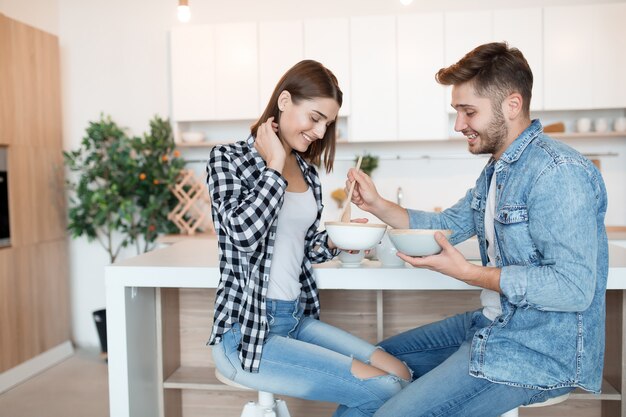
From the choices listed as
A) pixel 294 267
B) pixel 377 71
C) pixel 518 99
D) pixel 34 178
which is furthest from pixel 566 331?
pixel 34 178

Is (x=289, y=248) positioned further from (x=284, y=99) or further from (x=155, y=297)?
(x=155, y=297)

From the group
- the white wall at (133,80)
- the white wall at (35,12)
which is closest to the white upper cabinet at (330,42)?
the white wall at (133,80)

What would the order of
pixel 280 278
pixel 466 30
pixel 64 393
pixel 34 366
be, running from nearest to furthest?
pixel 280 278, pixel 64 393, pixel 34 366, pixel 466 30

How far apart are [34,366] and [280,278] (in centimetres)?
276

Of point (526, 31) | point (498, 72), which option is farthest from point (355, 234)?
point (526, 31)

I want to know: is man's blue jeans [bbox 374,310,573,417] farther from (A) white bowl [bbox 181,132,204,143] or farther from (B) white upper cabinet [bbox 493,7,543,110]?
(A) white bowl [bbox 181,132,204,143]

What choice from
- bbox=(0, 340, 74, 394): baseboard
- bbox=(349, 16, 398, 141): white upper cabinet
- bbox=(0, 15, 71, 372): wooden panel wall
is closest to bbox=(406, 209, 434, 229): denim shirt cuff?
bbox=(349, 16, 398, 141): white upper cabinet

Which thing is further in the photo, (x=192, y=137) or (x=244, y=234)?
(x=192, y=137)

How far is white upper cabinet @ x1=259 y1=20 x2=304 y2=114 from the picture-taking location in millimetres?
3898

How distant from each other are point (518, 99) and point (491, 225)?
32cm

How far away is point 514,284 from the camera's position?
126 centimetres

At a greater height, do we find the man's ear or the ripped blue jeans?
the man's ear

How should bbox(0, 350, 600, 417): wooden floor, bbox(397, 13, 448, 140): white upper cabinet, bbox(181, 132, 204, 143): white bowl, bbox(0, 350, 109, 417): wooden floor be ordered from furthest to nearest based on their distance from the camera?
1. bbox(181, 132, 204, 143): white bowl
2. bbox(397, 13, 448, 140): white upper cabinet
3. bbox(0, 350, 109, 417): wooden floor
4. bbox(0, 350, 600, 417): wooden floor

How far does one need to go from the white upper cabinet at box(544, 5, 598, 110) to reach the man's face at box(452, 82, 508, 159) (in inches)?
102
